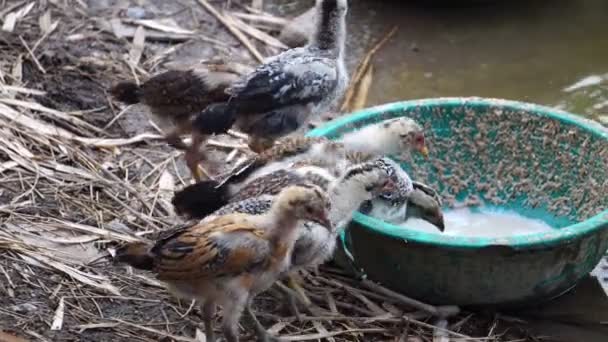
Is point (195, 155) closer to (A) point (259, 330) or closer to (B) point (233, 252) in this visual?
(A) point (259, 330)

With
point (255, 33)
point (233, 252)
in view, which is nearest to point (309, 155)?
point (233, 252)

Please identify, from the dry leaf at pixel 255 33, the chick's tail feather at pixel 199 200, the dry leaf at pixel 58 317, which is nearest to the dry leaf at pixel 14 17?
the dry leaf at pixel 255 33

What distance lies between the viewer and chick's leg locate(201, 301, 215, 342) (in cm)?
365

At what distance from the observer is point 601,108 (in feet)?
19.9

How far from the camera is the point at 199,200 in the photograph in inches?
161

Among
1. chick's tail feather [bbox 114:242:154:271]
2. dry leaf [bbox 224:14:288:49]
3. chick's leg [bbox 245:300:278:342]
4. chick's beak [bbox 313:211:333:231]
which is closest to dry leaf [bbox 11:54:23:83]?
dry leaf [bbox 224:14:288:49]

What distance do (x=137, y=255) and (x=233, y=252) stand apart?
39 cm

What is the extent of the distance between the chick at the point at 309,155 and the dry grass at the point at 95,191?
0.44 metres

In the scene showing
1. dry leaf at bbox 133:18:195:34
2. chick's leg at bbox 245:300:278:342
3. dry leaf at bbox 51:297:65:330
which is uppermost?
dry leaf at bbox 133:18:195:34

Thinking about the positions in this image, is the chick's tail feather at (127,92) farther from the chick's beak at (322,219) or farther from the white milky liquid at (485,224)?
the chick's beak at (322,219)

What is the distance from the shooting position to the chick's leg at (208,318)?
365 centimetres

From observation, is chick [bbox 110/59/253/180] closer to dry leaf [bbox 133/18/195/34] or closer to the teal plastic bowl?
the teal plastic bowl

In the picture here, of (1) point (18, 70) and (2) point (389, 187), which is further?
(1) point (18, 70)

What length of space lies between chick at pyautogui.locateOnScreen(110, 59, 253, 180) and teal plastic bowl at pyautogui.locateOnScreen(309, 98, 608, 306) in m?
0.50
